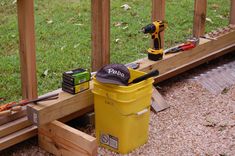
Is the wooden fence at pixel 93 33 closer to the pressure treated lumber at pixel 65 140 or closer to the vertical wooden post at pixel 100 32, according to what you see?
the vertical wooden post at pixel 100 32

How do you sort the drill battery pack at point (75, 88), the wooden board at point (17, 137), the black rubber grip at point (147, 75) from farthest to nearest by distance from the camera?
the drill battery pack at point (75, 88), the black rubber grip at point (147, 75), the wooden board at point (17, 137)

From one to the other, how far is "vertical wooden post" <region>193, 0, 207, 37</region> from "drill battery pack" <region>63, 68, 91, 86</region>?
1665mm

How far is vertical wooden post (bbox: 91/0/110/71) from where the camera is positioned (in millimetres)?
3749

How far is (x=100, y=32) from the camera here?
3820 mm

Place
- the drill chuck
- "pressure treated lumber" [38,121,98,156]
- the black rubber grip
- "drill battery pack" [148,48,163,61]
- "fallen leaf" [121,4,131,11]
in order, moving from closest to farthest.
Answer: "pressure treated lumber" [38,121,98,156], the black rubber grip, the drill chuck, "drill battery pack" [148,48,163,61], "fallen leaf" [121,4,131,11]

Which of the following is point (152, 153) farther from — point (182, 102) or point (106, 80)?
point (182, 102)

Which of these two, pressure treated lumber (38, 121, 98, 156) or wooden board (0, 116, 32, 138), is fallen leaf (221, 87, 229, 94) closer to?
pressure treated lumber (38, 121, 98, 156)

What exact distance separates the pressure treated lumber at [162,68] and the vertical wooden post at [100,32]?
0.33 metres

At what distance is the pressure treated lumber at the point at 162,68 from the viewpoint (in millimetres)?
3285

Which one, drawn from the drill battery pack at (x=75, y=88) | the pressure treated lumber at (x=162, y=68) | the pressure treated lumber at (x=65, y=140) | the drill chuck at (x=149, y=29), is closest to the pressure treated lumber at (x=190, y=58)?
the pressure treated lumber at (x=162, y=68)

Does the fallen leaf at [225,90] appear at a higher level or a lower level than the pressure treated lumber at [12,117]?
lower

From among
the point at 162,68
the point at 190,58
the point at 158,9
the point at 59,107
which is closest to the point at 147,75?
the point at 59,107

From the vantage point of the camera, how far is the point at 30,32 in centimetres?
326

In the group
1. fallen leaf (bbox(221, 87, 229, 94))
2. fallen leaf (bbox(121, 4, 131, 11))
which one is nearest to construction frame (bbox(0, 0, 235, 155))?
fallen leaf (bbox(221, 87, 229, 94))
